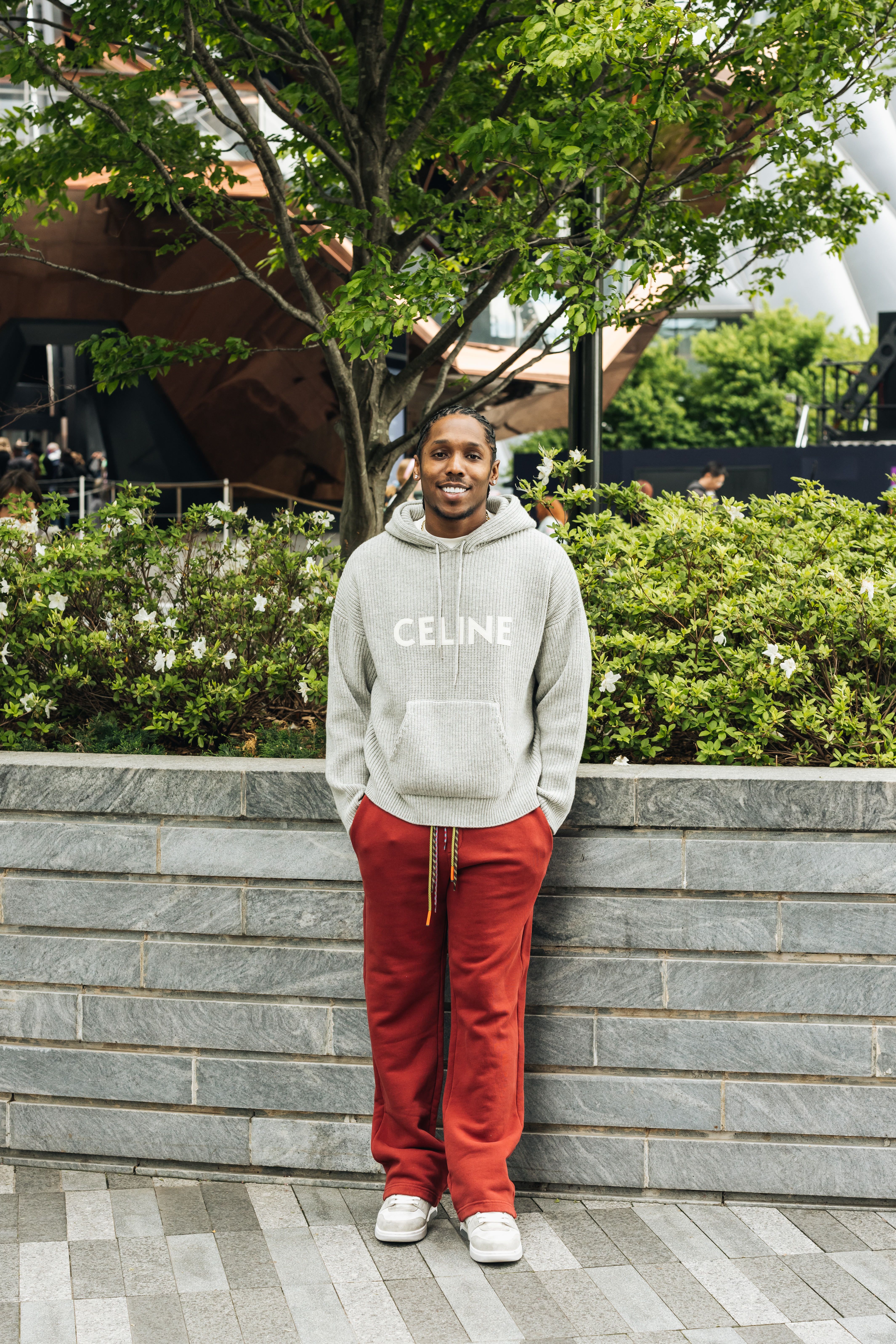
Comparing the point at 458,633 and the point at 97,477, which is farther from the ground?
the point at 97,477

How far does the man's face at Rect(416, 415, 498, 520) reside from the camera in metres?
3.36

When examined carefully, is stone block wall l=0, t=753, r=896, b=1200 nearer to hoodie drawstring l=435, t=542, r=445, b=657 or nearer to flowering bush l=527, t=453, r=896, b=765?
flowering bush l=527, t=453, r=896, b=765

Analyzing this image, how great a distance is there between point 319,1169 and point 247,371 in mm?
19240

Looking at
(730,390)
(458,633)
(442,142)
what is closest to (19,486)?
(442,142)

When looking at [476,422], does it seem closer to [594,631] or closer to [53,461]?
[594,631]

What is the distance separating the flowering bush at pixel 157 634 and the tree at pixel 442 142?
1002 mm

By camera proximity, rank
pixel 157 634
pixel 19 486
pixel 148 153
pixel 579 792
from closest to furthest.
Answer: pixel 579 792, pixel 157 634, pixel 148 153, pixel 19 486

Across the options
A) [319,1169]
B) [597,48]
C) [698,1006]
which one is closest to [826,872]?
[698,1006]

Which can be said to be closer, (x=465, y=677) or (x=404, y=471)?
(x=465, y=677)

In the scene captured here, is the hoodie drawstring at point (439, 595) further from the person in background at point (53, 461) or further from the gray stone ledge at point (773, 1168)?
the person in background at point (53, 461)

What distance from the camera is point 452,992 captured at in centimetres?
342

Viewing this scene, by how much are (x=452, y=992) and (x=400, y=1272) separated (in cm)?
72

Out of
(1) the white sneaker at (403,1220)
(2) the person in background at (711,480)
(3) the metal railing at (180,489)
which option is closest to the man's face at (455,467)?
(1) the white sneaker at (403,1220)

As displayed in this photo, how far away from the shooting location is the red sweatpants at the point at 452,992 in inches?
131
